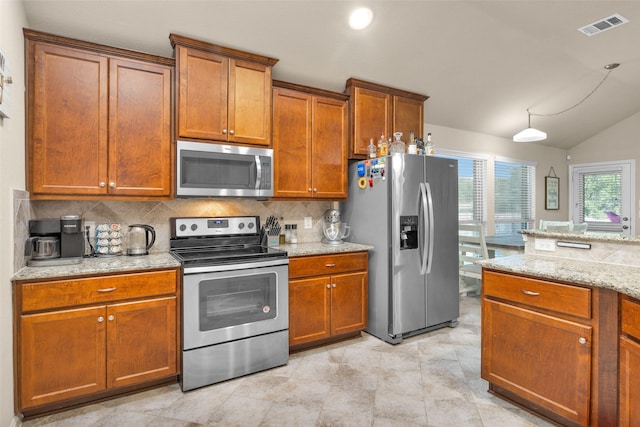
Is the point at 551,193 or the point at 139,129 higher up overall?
the point at 139,129

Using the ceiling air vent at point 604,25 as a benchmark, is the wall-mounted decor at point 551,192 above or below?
below

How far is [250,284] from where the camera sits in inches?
97.3

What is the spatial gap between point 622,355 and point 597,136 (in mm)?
6019

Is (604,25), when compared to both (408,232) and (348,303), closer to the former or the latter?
(408,232)

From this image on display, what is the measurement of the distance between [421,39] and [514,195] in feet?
12.3

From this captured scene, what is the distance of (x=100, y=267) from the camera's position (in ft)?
6.73

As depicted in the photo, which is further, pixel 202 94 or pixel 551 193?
pixel 551 193

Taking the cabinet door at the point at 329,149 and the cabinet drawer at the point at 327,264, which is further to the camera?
the cabinet door at the point at 329,149

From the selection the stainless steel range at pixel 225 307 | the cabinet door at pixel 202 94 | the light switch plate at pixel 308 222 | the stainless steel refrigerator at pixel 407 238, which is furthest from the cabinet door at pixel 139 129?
the stainless steel refrigerator at pixel 407 238

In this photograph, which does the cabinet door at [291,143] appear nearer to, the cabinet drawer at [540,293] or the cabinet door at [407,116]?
the cabinet door at [407,116]

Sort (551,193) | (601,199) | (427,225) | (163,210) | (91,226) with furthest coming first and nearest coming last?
(551,193)
(601,199)
(427,225)
(163,210)
(91,226)

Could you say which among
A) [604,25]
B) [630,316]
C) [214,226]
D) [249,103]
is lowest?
[630,316]

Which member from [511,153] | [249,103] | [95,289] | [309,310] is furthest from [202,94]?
[511,153]

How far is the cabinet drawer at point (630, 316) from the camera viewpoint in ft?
4.94
